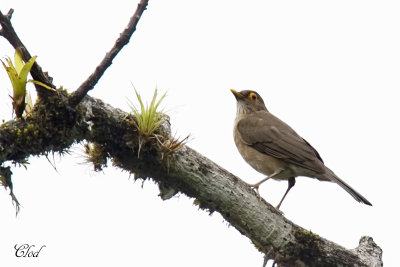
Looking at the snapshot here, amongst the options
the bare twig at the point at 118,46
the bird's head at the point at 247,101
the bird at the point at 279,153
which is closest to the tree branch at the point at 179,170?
the bare twig at the point at 118,46

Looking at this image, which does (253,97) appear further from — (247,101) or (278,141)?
(278,141)

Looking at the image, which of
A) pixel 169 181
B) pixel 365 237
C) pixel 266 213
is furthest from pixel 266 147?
pixel 169 181

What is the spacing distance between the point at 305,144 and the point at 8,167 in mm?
5140

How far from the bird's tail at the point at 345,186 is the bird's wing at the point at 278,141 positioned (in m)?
0.12

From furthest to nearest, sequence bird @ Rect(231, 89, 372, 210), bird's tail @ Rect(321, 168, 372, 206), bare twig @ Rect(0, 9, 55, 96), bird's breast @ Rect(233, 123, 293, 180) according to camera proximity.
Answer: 1. bird's breast @ Rect(233, 123, 293, 180)
2. bird @ Rect(231, 89, 372, 210)
3. bird's tail @ Rect(321, 168, 372, 206)
4. bare twig @ Rect(0, 9, 55, 96)

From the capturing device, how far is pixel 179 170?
4.55 meters

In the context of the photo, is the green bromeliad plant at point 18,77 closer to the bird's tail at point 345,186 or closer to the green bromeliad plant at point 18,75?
the green bromeliad plant at point 18,75

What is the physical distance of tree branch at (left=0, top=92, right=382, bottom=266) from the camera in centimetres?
399

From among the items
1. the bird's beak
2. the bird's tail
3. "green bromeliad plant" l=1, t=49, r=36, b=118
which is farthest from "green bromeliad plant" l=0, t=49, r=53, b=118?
the bird's beak

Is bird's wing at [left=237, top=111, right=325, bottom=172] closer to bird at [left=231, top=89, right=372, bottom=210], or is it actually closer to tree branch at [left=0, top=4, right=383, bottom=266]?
bird at [left=231, top=89, right=372, bottom=210]

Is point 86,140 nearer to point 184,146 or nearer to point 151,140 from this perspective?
point 151,140

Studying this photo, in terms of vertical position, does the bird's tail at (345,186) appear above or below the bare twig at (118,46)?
above

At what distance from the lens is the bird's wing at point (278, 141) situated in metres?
7.47

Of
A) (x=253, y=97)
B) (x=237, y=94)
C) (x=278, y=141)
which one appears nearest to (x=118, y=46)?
(x=278, y=141)
